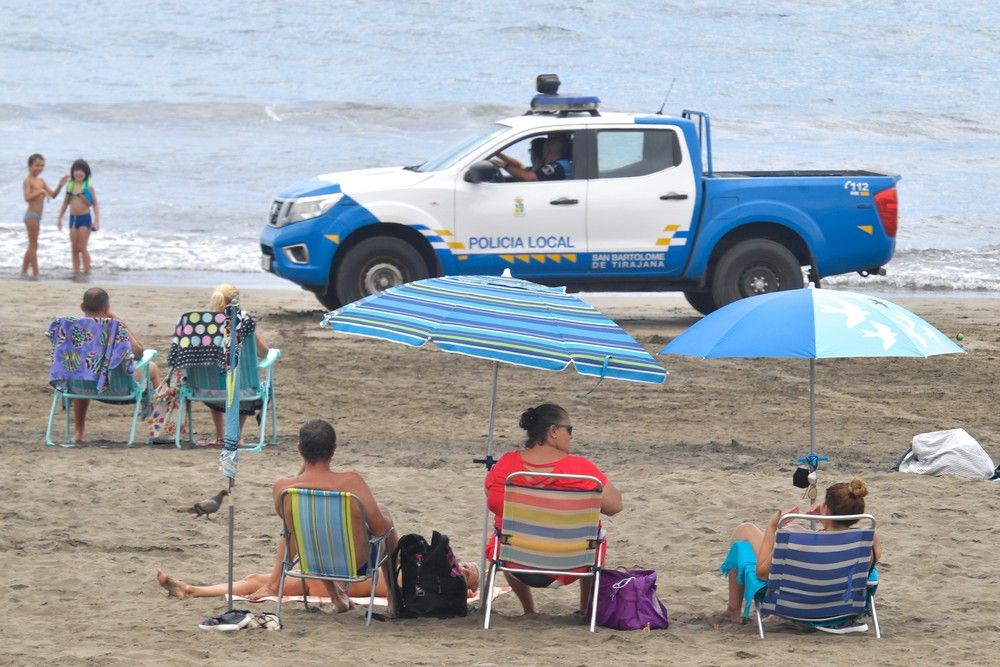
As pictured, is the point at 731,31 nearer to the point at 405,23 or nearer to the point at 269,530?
the point at 405,23

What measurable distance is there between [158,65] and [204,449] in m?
35.4

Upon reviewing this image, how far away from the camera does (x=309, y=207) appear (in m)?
13.1

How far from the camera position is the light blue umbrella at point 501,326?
565cm

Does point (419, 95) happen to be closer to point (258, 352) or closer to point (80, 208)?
point (80, 208)

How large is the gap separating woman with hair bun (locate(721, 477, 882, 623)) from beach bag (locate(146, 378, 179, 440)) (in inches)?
166

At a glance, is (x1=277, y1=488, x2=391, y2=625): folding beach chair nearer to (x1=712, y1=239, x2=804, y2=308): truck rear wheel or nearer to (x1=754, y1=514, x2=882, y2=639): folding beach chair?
(x1=754, y1=514, x2=882, y2=639): folding beach chair

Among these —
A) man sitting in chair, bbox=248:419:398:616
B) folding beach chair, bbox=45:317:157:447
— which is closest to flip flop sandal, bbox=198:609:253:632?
man sitting in chair, bbox=248:419:398:616

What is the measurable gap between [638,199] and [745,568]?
7.26m

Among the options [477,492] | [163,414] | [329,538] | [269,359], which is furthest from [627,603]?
[163,414]

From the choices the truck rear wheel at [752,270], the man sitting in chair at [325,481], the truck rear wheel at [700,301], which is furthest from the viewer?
the truck rear wheel at [700,301]

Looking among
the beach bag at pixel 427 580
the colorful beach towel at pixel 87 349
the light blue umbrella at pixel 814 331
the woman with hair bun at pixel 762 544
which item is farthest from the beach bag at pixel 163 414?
the woman with hair bun at pixel 762 544

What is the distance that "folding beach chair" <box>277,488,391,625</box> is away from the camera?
5852 mm

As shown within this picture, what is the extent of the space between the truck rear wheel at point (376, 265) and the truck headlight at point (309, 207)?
1.45 feet

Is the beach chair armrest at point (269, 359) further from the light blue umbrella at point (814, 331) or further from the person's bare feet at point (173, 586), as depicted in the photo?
the light blue umbrella at point (814, 331)
